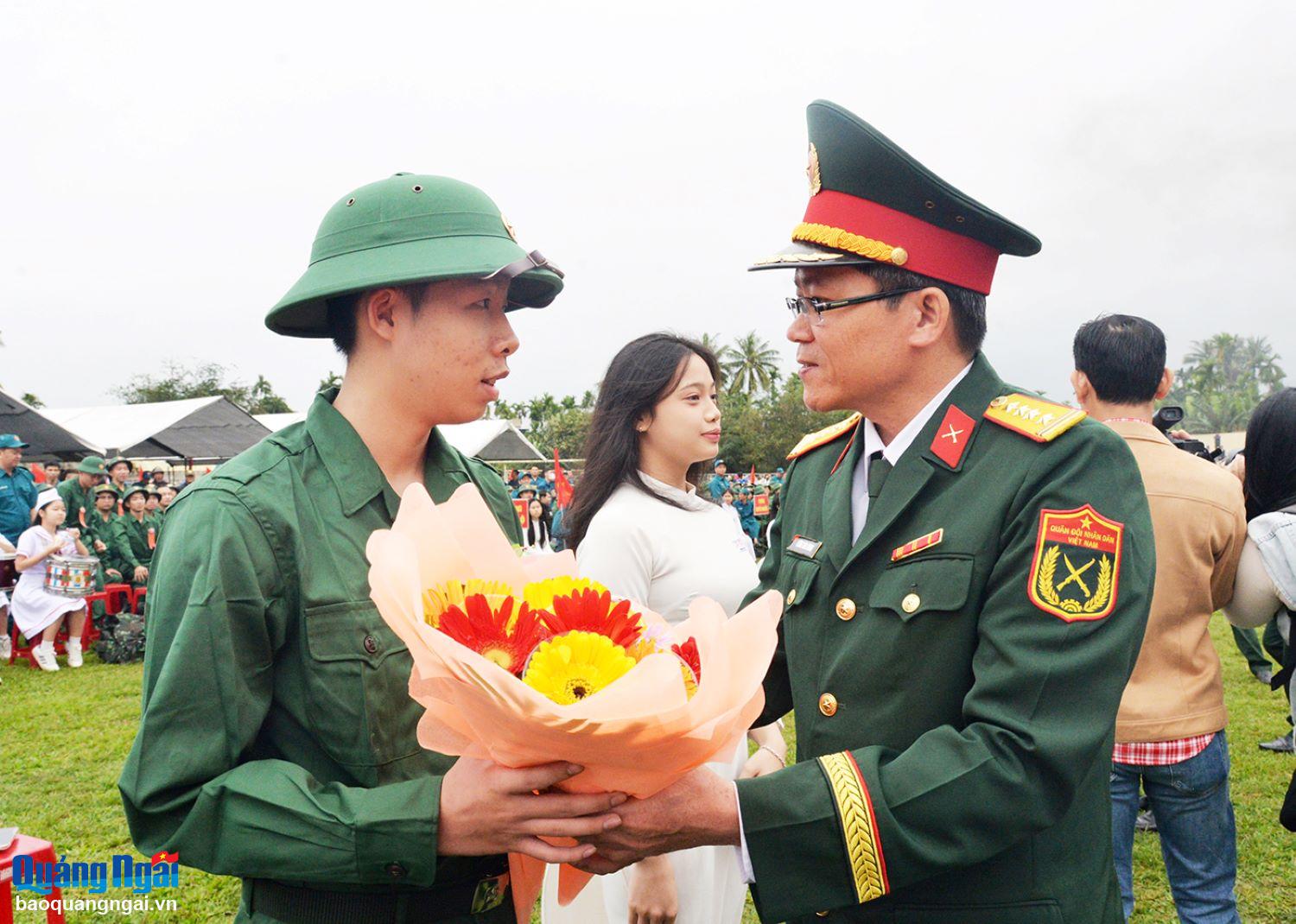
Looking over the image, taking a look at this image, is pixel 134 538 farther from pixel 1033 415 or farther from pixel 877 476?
pixel 1033 415

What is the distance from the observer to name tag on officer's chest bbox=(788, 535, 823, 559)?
2.11m

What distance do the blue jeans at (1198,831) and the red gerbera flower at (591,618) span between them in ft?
8.08

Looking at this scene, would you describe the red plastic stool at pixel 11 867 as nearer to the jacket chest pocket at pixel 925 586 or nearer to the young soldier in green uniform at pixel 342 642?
the young soldier in green uniform at pixel 342 642

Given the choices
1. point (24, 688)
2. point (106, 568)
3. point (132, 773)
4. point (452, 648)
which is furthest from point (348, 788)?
point (106, 568)

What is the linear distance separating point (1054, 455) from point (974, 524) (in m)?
0.20

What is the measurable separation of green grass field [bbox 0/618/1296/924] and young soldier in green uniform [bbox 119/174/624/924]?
116 inches

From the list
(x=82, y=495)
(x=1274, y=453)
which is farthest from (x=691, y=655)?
(x=82, y=495)

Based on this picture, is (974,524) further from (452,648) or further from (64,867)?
(64,867)

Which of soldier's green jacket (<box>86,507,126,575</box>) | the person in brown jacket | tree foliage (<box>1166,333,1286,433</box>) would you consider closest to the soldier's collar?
the person in brown jacket

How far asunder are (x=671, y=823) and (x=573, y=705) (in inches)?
19.0

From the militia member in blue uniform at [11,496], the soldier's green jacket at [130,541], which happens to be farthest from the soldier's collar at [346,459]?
the soldier's green jacket at [130,541]

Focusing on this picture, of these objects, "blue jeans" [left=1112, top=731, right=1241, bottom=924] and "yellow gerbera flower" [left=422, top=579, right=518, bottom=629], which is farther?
"blue jeans" [left=1112, top=731, right=1241, bottom=924]

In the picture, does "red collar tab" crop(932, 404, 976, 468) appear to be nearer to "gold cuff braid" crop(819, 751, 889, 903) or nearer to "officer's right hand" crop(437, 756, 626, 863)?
"gold cuff braid" crop(819, 751, 889, 903)

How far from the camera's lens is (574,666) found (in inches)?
53.2
